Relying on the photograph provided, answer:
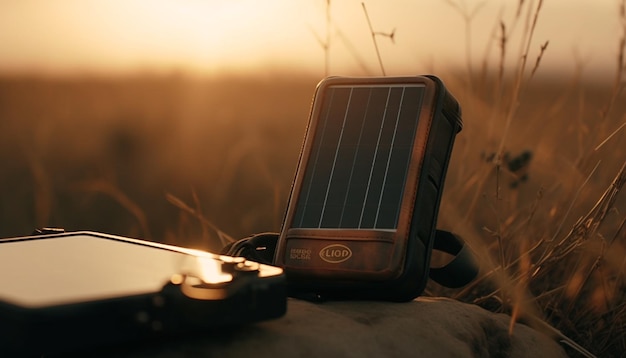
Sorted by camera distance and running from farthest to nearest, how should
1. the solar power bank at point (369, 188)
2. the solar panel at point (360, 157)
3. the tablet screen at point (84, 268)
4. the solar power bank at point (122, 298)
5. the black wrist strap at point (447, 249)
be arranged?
the black wrist strap at point (447, 249) < the solar panel at point (360, 157) < the solar power bank at point (369, 188) < the tablet screen at point (84, 268) < the solar power bank at point (122, 298)

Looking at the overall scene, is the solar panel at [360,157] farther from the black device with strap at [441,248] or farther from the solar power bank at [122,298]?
the solar power bank at [122,298]

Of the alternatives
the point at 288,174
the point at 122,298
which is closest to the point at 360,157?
the point at 122,298

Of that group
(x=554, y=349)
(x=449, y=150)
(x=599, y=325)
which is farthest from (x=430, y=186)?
(x=599, y=325)

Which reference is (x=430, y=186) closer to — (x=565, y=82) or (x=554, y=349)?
(x=554, y=349)

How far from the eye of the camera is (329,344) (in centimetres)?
197

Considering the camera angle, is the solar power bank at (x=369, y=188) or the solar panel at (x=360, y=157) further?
the solar panel at (x=360, y=157)

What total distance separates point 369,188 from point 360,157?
10 cm

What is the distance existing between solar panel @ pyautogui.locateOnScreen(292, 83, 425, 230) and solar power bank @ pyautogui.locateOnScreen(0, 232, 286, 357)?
1.86ft

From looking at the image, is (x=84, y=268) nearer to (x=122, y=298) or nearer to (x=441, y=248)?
(x=122, y=298)

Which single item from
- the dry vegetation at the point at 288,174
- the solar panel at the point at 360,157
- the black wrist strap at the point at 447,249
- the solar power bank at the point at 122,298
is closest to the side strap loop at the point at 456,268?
the black wrist strap at the point at 447,249

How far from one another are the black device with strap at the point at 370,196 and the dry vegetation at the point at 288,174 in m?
0.33

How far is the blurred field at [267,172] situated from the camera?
3055mm

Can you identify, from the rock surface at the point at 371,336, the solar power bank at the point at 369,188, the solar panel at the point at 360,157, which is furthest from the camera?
the solar panel at the point at 360,157

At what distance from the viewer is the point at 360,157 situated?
2.59 meters
